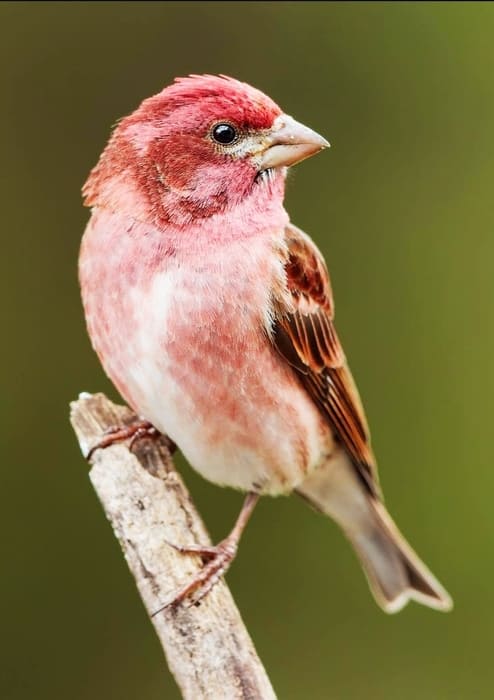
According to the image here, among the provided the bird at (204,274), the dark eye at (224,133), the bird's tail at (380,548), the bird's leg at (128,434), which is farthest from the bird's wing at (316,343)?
the bird's leg at (128,434)

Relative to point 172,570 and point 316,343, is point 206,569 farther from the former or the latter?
point 316,343

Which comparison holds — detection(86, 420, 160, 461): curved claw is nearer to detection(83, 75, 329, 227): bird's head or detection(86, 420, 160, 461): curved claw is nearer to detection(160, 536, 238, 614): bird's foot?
detection(160, 536, 238, 614): bird's foot

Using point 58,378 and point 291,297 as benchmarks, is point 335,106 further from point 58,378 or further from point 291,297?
point 291,297

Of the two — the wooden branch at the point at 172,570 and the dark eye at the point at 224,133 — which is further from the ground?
the dark eye at the point at 224,133

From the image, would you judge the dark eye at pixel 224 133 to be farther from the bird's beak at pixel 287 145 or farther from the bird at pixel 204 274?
the bird's beak at pixel 287 145

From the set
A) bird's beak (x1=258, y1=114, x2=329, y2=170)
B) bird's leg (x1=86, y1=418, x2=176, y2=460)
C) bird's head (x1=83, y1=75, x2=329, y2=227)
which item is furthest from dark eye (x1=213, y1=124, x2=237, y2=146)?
bird's leg (x1=86, y1=418, x2=176, y2=460)

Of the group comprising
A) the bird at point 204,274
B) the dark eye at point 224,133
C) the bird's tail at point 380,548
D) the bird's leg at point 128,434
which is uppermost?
the dark eye at point 224,133

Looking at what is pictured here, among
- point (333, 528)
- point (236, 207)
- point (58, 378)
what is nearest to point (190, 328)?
point (236, 207)

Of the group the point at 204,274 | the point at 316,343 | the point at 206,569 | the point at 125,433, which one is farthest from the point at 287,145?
the point at 206,569
